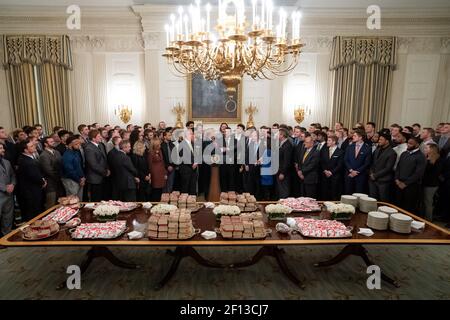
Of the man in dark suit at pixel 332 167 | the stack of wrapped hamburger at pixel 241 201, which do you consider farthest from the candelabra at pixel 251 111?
the stack of wrapped hamburger at pixel 241 201

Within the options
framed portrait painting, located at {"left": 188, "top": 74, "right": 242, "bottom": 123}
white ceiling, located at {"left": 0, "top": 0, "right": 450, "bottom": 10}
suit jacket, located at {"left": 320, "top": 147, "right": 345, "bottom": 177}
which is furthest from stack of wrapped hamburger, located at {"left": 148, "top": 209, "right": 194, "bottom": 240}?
white ceiling, located at {"left": 0, "top": 0, "right": 450, "bottom": 10}

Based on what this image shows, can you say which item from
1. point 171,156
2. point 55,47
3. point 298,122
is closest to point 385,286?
point 171,156

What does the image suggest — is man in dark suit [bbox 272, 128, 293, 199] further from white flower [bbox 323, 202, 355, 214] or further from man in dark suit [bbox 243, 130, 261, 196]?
white flower [bbox 323, 202, 355, 214]

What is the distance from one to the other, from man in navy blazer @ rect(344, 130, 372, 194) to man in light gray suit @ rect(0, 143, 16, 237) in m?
5.95

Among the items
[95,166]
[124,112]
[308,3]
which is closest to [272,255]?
[95,166]

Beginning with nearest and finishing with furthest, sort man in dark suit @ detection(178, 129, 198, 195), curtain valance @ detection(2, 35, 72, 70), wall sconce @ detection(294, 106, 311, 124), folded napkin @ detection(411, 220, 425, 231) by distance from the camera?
folded napkin @ detection(411, 220, 425, 231) → man in dark suit @ detection(178, 129, 198, 195) → curtain valance @ detection(2, 35, 72, 70) → wall sconce @ detection(294, 106, 311, 124)

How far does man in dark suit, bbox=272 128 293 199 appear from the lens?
21.3 ft

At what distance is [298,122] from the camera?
995 cm

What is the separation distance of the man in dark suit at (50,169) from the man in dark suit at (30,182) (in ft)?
0.34

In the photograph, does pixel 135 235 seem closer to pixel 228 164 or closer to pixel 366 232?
pixel 366 232

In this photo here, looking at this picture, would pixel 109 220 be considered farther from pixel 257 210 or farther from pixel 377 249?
pixel 377 249

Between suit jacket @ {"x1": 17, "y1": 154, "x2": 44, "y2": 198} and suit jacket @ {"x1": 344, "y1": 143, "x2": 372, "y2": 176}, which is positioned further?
suit jacket @ {"x1": 344, "y1": 143, "x2": 372, "y2": 176}

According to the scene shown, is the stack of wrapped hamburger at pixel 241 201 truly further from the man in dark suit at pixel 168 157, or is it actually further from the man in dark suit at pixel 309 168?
the man in dark suit at pixel 168 157
